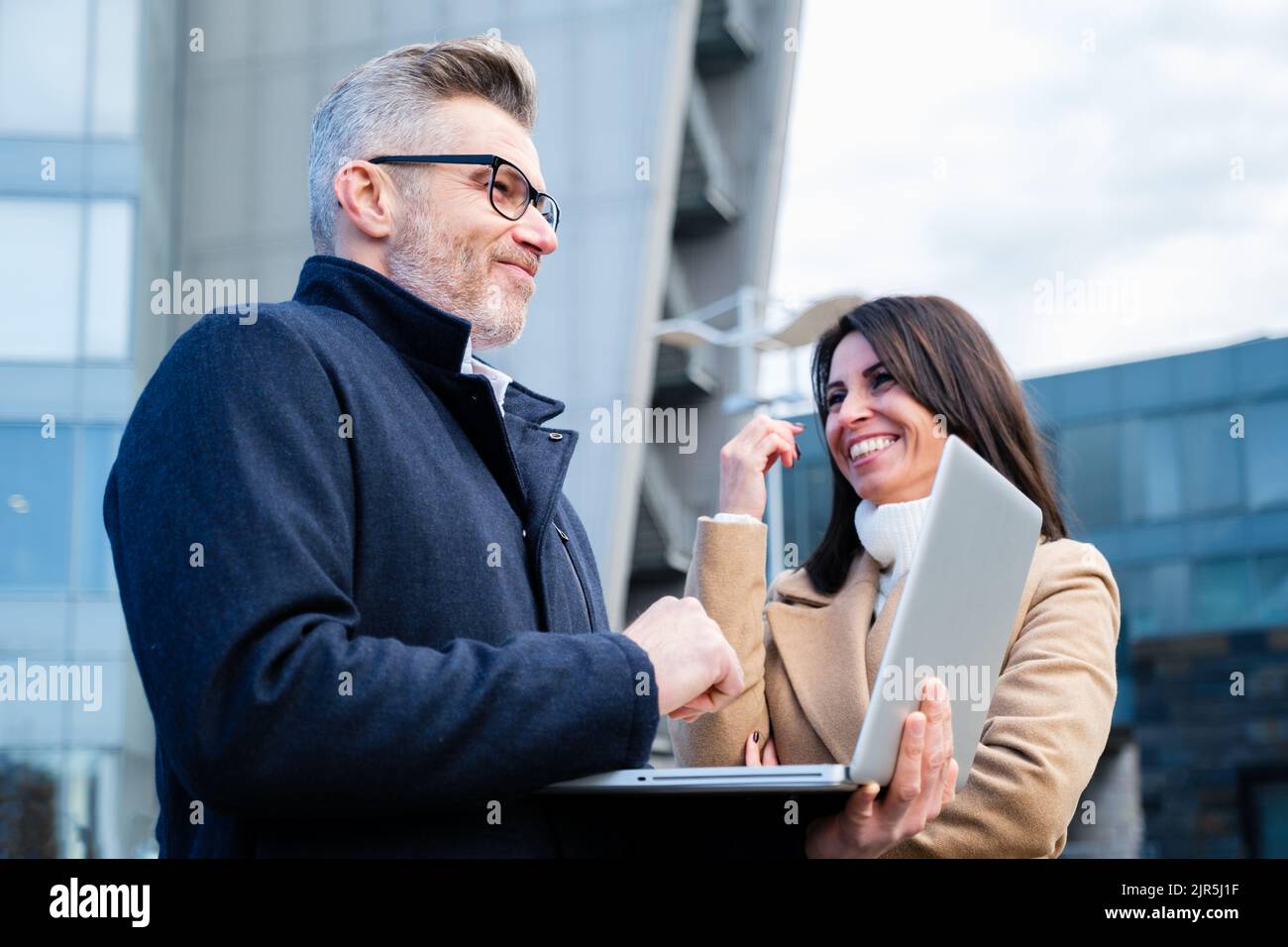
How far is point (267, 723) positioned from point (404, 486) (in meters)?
0.45

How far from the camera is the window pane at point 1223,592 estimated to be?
21969 mm

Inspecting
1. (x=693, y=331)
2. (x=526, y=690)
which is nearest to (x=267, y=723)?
(x=526, y=690)

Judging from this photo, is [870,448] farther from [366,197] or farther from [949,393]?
[366,197]

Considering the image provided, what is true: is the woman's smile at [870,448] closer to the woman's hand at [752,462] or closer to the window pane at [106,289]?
the woman's hand at [752,462]

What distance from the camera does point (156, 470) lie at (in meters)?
1.78

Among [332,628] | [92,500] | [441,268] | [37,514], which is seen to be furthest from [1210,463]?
[332,628]

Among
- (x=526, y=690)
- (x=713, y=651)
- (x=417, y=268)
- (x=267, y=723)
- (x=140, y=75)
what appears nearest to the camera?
(x=267, y=723)

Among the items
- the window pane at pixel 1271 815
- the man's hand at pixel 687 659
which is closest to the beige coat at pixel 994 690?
the man's hand at pixel 687 659

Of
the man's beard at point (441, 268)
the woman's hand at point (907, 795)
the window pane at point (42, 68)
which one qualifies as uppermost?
the window pane at point (42, 68)

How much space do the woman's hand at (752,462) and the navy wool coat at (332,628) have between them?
1183mm

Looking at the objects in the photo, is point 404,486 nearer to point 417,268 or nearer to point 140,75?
point 417,268

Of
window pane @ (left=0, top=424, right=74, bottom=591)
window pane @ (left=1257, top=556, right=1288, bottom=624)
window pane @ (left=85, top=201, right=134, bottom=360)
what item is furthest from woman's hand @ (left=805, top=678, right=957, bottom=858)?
window pane @ (left=1257, top=556, right=1288, bottom=624)

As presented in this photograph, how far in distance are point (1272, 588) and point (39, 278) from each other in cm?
1737
